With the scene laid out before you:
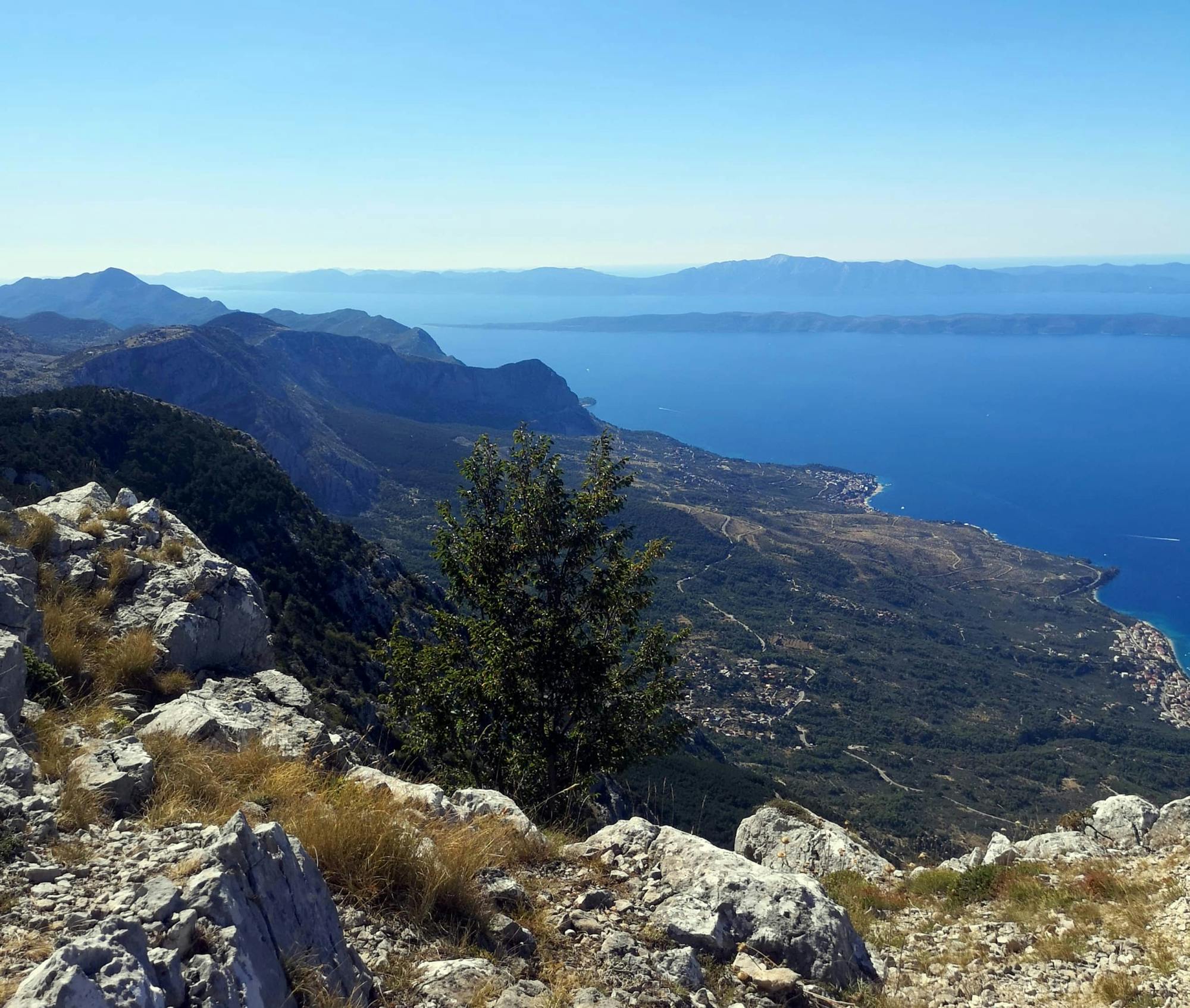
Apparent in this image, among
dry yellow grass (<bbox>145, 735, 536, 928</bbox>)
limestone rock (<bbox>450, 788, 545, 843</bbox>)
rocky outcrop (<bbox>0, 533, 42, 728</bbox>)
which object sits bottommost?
limestone rock (<bbox>450, 788, 545, 843</bbox>)

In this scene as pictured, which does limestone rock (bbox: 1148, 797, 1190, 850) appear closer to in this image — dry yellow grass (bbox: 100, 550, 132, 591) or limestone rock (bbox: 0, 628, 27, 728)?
limestone rock (bbox: 0, 628, 27, 728)

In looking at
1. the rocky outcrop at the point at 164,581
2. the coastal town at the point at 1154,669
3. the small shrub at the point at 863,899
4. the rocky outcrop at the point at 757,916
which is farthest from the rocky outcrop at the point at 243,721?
the coastal town at the point at 1154,669

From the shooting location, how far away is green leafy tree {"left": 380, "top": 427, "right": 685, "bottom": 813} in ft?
41.2

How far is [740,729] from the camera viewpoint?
81812mm

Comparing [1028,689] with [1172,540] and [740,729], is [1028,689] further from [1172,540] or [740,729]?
[1172,540]

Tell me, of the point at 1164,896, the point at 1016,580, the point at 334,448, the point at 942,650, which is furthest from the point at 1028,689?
the point at 334,448

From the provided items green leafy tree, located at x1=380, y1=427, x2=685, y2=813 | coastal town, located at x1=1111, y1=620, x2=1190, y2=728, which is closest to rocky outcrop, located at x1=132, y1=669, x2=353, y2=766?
green leafy tree, located at x1=380, y1=427, x2=685, y2=813

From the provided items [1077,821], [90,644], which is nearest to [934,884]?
[1077,821]

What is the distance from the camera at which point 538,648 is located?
41.7 ft

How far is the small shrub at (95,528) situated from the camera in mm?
12656

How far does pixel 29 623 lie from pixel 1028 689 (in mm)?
122830

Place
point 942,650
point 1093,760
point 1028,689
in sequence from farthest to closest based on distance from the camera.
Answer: point 942,650, point 1028,689, point 1093,760

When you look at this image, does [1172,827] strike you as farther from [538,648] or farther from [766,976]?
[538,648]

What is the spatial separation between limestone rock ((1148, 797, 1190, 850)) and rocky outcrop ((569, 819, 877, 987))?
684cm
